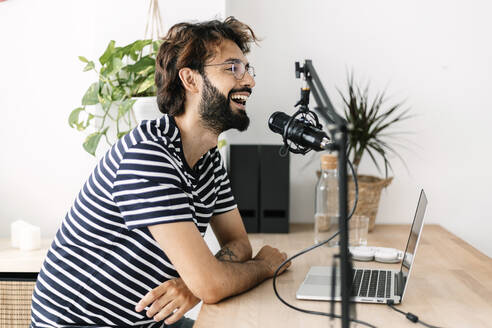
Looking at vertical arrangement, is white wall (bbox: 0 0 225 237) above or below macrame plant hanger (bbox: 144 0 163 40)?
below

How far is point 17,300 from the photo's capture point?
6.27 feet

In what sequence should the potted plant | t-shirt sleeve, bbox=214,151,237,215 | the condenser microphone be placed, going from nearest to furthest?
the condenser microphone
t-shirt sleeve, bbox=214,151,237,215
the potted plant

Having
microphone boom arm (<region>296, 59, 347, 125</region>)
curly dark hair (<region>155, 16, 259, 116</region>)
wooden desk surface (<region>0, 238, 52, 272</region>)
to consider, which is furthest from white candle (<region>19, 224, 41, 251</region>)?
microphone boom arm (<region>296, 59, 347, 125</region>)

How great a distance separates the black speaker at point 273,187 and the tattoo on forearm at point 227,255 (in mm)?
604

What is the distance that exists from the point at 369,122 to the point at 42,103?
4.69 feet

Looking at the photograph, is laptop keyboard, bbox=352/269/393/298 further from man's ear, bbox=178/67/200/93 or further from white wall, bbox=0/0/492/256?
white wall, bbox=0/0/492/256

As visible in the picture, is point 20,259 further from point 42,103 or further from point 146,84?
point 146,84

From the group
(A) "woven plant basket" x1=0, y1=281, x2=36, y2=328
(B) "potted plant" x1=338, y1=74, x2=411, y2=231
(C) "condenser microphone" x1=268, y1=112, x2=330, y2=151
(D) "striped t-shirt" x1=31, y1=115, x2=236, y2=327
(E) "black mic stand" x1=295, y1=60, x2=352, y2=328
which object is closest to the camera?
(E) "black mic stand" x1=295, y1=60, x2=352, y2=328

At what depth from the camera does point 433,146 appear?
2420mm

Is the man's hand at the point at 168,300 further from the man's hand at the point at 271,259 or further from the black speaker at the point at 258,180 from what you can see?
the black speaker at the point at 258,180

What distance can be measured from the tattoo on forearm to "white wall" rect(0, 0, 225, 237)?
999mm

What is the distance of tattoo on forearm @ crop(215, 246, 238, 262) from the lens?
60.0 inches

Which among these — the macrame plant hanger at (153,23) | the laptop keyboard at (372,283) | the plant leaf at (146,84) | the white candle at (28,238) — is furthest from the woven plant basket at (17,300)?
the laptop keyboard at (372,283)

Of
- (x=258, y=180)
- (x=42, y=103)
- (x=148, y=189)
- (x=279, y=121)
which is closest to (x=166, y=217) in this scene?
(x=148, y=189)
